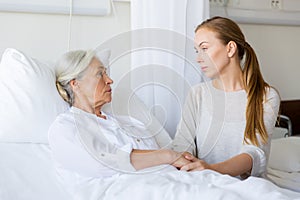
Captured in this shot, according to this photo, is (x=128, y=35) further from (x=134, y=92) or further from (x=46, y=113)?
(x=46, y=113)

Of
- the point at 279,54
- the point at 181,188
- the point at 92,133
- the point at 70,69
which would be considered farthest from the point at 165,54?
the point at 279,54

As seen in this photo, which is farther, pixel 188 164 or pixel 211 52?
pixel 211 52

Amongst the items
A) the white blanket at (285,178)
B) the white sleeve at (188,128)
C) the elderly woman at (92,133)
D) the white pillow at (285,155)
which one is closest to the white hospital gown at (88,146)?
the elderly woman at (92,133)

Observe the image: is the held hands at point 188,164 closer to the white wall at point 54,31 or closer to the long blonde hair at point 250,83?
the long blonde hair at point 250,83

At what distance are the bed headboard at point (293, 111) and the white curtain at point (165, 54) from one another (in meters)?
0.94

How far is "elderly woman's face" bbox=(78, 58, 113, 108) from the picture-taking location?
4.71 ft

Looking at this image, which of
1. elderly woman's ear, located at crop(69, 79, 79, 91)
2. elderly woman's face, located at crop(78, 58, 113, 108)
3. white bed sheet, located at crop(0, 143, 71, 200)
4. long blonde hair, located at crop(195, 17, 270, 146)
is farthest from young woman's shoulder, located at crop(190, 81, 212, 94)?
white bed sheet, located at crop(0, 143, 71, 200)

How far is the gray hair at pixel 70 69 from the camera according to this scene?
1.43m

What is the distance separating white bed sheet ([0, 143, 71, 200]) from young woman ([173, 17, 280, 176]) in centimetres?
51

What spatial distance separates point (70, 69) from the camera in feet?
4.76

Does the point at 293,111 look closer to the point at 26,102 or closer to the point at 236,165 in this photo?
the point at 236,165

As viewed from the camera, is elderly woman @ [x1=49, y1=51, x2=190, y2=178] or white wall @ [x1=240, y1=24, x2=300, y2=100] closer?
elderly woman @ [x1=49, y1=51, x2=190, y2=178]

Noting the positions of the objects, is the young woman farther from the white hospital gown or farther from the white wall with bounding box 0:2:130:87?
the white wall with bounding box 0:2:130:87

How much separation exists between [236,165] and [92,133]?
1.68 feet
